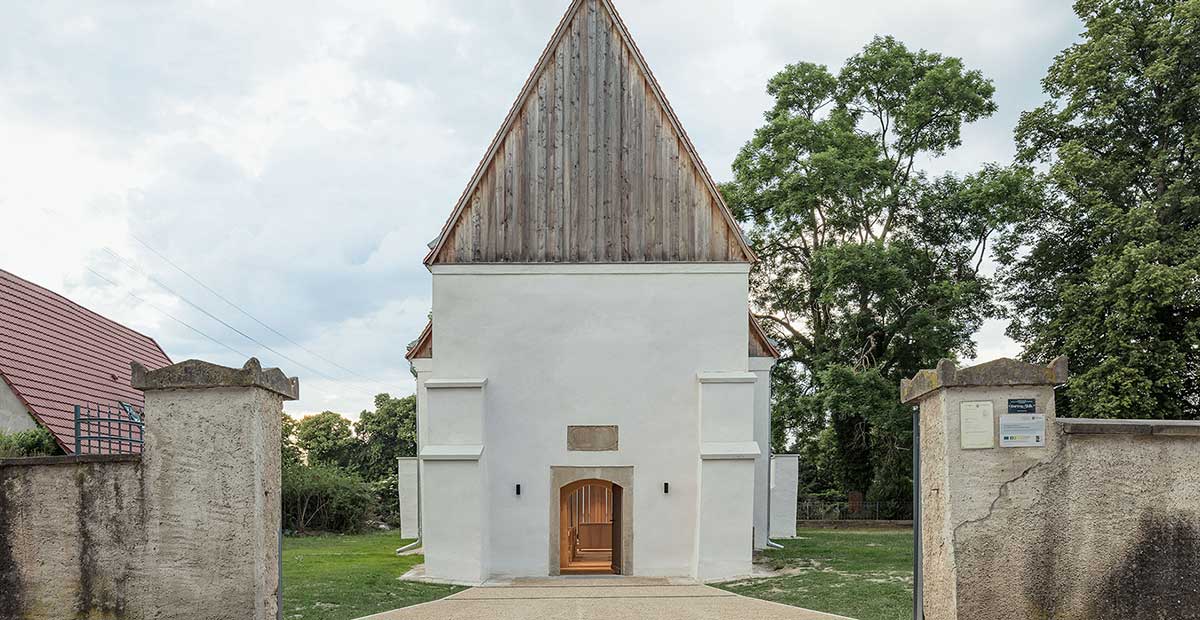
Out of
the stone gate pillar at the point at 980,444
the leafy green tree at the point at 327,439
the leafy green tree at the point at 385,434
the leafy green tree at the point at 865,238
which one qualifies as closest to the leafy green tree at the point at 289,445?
the leafy green tree at the point at 327,439

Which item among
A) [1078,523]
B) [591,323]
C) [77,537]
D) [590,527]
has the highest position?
[591,323]

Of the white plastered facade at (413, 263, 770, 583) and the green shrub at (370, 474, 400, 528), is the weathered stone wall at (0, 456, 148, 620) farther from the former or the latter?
the green shrub at (370, 474, 400, 528)

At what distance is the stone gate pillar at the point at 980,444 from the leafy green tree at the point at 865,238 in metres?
19.3

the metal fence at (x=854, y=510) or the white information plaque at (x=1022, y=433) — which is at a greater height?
the white information plaque at (x=1022, y=433)

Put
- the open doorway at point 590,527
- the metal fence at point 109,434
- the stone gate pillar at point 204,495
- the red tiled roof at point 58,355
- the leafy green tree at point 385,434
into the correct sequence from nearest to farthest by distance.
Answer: the stone gate pillar at point 204,495
the metal fence at point 109,434
the red tiled roof at point 58,355
the open doorway at point 590,527
the leafy green tree at point 385,434

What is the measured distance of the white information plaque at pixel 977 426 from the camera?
752 centimetres

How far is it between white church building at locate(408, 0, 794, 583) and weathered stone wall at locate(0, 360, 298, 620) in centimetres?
872

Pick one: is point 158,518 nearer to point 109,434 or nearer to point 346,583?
point 109,434

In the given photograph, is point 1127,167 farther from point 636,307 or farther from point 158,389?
point 158,389

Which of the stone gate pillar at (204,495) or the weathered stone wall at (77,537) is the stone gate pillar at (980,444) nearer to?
the stone gate pillar at (204,495)

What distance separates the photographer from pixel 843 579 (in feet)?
45.8

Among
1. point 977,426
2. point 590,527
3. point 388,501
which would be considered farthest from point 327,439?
point 977,426

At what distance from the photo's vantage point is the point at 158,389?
301 inches

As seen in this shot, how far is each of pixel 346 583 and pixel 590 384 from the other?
528 centimetres
